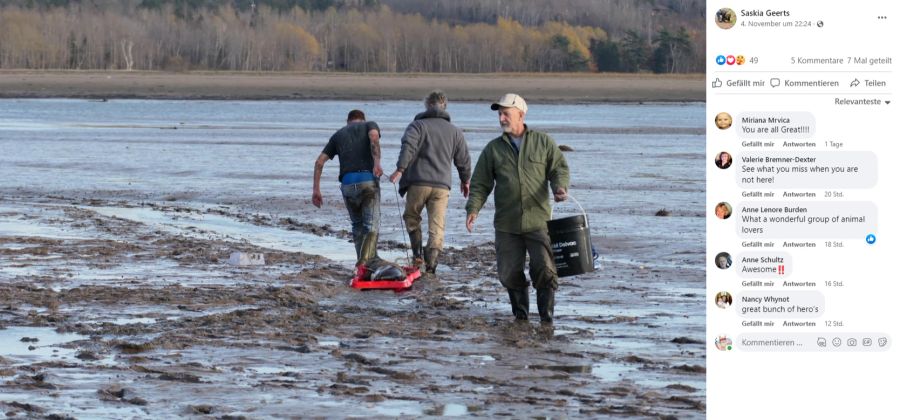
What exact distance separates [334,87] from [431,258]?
73.8 metres

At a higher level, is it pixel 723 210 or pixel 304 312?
pixel 723 210

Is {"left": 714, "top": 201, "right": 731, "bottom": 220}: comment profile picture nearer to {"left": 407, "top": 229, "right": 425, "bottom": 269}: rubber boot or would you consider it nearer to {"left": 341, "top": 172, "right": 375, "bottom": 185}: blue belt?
{"left": 341, "top": 172, "right": 375, "bottom": 185}: blue belt

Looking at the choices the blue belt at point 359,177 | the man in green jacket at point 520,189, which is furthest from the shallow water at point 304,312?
the blue belt at point 359,177

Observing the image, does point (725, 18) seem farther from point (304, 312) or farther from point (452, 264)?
point (452, 264)

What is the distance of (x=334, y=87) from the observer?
8731cm

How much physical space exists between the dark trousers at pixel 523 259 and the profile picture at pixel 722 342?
4110 millimetres

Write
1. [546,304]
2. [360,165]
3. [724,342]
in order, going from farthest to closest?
[360,165], [546,304], [724,342]

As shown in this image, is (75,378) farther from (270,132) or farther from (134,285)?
(270,132)

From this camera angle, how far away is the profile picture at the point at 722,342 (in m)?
7.00

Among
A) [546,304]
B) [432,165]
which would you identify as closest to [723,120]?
[546,304]

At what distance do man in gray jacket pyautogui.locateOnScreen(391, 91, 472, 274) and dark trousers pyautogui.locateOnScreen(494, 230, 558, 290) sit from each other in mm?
2635

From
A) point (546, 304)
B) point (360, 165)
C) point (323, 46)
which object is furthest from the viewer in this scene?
point (323, 46)

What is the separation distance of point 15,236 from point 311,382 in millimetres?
8677

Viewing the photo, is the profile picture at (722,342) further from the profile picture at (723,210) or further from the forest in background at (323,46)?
the forest in background at (323,46)
